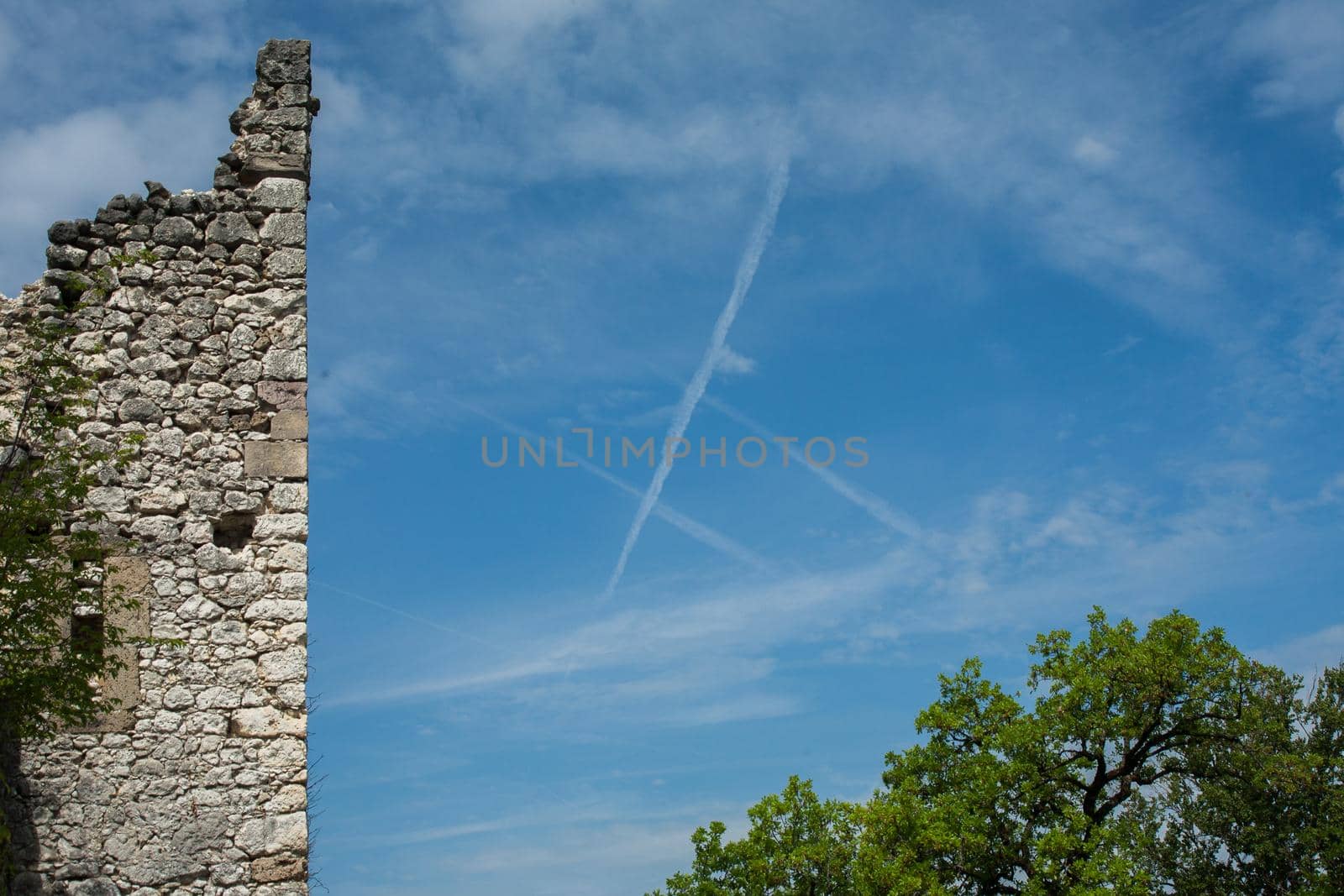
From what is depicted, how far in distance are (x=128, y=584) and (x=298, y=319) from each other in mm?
2053

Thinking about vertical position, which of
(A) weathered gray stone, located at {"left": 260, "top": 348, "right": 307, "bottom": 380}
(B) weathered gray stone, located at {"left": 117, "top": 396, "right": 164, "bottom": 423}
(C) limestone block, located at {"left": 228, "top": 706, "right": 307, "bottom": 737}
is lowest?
(C) limestone block, located at {"left": 228, "top": 706, "right": 307, "bottom": 737}

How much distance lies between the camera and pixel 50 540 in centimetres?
809

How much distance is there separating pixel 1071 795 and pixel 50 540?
1551 centimetres

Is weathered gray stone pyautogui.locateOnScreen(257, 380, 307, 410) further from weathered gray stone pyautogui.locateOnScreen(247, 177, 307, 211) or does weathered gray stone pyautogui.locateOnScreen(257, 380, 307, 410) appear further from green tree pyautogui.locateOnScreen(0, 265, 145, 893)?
weathered gray stone pyautogui.locateOnScreen(247, 177, 307, 211)

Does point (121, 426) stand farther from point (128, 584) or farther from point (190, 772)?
point (190, 772)

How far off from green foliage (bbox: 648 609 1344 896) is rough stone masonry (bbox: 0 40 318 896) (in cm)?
1124

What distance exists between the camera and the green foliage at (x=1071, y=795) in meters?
17.9

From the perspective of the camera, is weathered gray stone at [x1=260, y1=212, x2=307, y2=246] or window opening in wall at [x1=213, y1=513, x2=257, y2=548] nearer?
window opening in wall at [x1=213, y1=513, x2=257, y2=548]

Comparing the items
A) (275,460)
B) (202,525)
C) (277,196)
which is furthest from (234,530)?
(277,196)

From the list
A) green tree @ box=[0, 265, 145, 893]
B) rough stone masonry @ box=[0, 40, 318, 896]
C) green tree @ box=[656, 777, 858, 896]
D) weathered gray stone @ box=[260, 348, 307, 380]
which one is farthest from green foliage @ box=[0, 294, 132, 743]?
green tree @ box=[656, 777, 858, 896]

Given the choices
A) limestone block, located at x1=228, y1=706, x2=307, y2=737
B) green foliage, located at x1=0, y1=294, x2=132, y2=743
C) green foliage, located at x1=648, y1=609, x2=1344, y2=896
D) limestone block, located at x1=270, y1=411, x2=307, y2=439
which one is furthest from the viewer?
green foliage, located at x1=648, y1=609, x2=1344, y2=896

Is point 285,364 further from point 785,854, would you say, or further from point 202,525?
point 785,854

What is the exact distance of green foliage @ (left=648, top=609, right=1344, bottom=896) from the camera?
1791cm

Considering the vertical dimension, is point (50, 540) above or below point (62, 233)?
below
